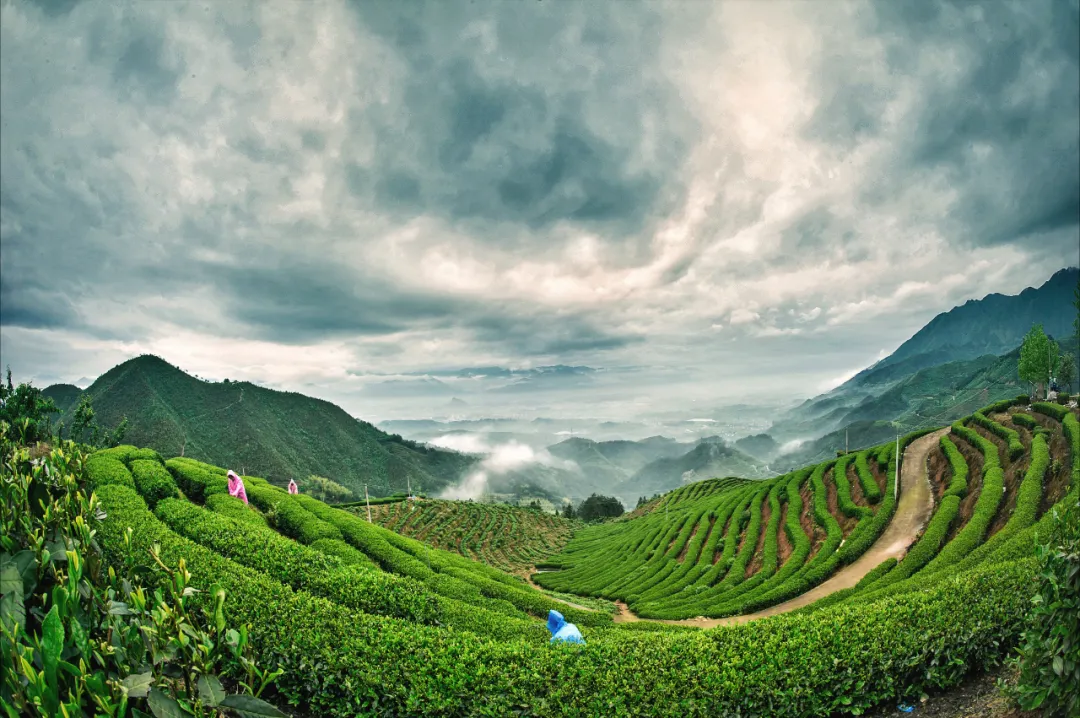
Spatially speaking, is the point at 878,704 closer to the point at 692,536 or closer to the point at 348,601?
the point at 348,601

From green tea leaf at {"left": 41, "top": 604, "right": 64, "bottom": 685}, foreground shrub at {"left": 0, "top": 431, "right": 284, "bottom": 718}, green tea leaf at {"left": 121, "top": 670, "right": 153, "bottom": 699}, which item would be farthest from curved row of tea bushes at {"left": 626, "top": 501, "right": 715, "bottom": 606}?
green tea leaf at {"left": 41, "top": 604, "right": 64, "bottom": 685}

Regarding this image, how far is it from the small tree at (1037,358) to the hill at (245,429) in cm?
14017

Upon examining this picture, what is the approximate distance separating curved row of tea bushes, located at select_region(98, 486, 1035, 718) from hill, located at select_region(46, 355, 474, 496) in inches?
5175

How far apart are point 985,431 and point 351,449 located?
18728 cm

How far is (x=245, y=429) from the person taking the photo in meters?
150

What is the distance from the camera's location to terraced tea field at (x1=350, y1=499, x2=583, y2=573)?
5388 centimetres

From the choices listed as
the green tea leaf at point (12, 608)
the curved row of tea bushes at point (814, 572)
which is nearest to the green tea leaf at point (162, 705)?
the green tea leaf at point (12, 608)

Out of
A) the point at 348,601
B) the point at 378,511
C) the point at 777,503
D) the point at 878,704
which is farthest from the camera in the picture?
the point at 378,511

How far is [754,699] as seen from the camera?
6.28m

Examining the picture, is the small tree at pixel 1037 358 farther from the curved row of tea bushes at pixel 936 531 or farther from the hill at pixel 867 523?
the curved row of tea bushes at pixel 936 531

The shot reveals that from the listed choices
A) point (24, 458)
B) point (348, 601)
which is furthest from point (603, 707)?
point (24, 458)

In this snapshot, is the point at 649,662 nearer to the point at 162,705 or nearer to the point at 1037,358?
the point at 162,705

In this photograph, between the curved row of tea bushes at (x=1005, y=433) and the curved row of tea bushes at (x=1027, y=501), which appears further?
the curved row of tea bushes at (x=1005, y=433)

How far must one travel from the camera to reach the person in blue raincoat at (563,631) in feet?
25.8
